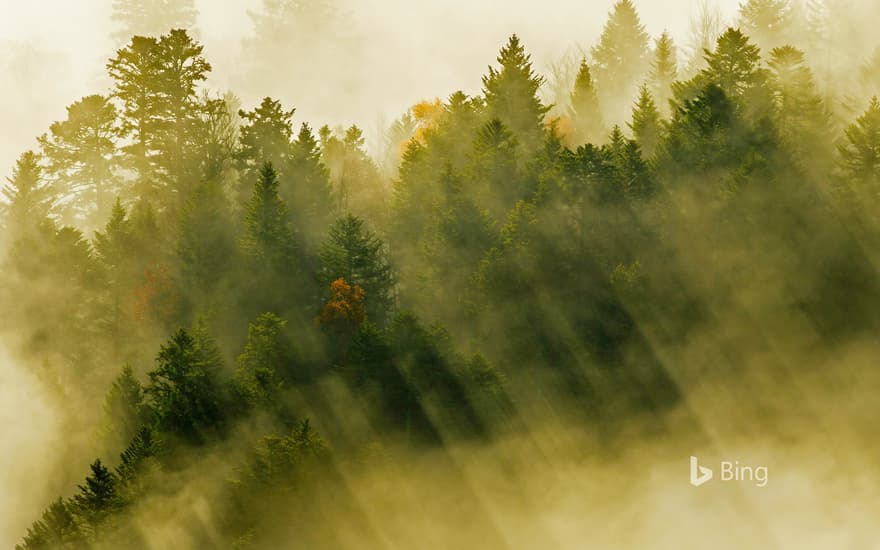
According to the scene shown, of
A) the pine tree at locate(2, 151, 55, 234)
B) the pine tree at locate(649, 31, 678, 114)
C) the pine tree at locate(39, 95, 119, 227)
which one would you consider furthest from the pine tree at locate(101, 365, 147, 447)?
the pine tree at locate(649, 31, 678, 114)

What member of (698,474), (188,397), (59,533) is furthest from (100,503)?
(698,474)

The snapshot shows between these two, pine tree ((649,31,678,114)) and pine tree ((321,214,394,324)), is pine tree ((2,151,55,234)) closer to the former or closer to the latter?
pine tree ((321,214,394,324))

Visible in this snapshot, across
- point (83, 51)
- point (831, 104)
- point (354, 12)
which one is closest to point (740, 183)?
point (831, 104)

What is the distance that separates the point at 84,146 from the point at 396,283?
2675cm

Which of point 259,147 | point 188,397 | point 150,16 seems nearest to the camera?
point 188,397

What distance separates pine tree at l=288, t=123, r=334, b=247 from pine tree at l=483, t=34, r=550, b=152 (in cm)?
1219

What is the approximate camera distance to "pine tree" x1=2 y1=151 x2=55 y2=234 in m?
68.1

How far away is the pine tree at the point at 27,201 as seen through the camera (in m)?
68.1

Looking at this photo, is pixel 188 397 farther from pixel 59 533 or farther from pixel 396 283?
pixel 396 283

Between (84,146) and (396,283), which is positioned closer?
(396,283)

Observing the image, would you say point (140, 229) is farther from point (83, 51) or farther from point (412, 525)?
point (83, 51)

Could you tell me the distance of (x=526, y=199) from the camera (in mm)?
59844

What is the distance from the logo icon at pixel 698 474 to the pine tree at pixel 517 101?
892 inches

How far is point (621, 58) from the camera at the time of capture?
103 m
